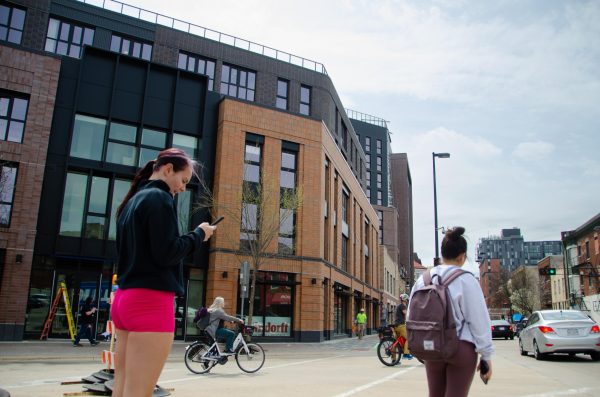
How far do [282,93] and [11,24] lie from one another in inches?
557

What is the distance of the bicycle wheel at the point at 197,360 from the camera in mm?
10391

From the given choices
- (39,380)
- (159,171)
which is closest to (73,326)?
(39,380)

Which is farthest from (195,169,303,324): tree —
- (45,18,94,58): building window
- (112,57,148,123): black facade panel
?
(45,18,94,58): building window

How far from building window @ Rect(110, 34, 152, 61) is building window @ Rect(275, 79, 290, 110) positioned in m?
7.48

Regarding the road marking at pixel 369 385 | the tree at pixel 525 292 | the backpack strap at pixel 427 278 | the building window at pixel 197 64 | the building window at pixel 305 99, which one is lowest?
the road marking at pixel 369 385

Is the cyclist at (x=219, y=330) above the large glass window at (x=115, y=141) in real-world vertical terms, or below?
below

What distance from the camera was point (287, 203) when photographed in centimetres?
2367

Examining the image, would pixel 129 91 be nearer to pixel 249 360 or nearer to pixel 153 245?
pixel 249 360

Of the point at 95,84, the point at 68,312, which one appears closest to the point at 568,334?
the point at 68,312

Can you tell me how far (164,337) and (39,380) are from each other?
25.4 ft

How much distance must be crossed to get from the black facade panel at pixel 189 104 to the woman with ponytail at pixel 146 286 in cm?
2207

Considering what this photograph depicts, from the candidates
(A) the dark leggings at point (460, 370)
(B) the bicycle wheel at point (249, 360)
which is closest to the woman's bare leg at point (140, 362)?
(A) the dark leggings at point (460, 370)

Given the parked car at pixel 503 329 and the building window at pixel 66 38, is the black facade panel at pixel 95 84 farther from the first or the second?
the parked car at pixel 503 329

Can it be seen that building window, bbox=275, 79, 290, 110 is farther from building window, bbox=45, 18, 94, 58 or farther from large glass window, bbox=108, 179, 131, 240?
large glass window, bbox=108, 179, 131, 240
